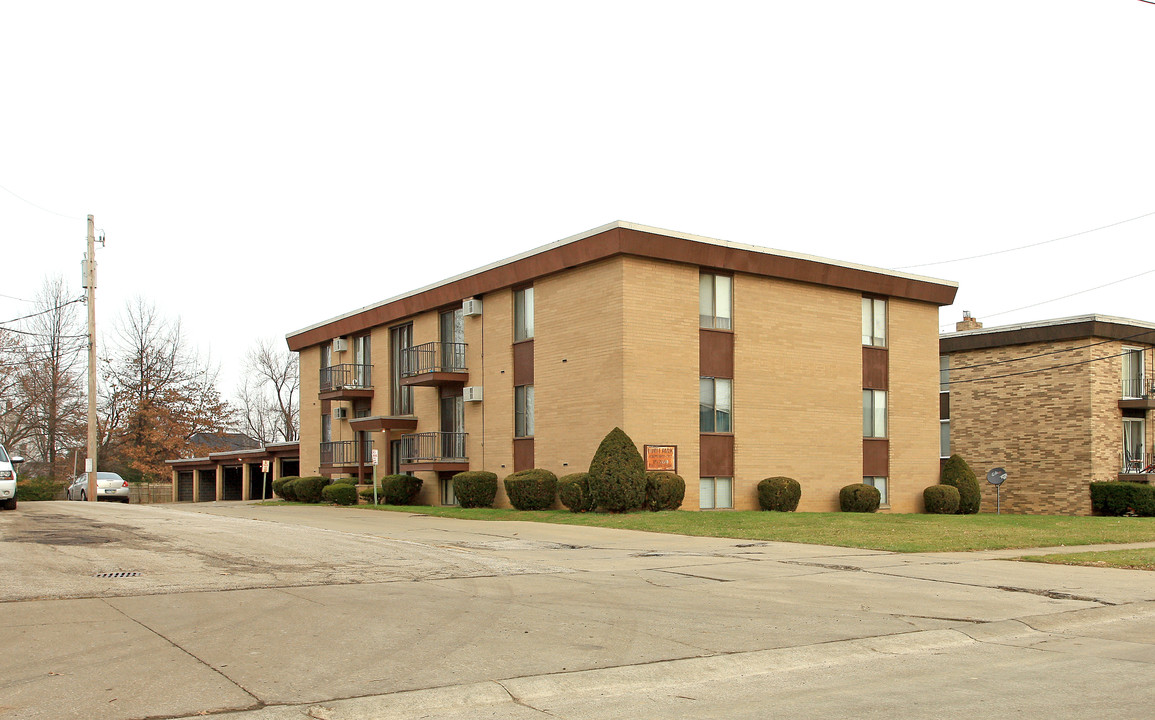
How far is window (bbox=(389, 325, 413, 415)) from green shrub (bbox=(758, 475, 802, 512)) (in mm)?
15073

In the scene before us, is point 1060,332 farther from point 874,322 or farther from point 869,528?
point 869,528

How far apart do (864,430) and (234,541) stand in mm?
22919

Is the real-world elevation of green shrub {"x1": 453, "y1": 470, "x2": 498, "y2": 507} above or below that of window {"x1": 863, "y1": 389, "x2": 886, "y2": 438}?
below

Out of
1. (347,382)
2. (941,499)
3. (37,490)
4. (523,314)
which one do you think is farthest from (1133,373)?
(37,490)

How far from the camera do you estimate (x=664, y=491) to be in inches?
1062

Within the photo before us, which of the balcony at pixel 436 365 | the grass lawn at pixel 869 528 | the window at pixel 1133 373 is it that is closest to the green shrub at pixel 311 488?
the balcony at pixel 436 365

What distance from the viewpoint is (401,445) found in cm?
3956

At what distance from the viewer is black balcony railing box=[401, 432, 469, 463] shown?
34.4m

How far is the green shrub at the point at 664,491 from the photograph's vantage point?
26734 mm

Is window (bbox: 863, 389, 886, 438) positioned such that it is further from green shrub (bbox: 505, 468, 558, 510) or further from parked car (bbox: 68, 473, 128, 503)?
parked car (bbox: 68, 473, 128, 503)

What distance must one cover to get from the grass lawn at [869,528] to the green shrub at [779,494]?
10.3 feet

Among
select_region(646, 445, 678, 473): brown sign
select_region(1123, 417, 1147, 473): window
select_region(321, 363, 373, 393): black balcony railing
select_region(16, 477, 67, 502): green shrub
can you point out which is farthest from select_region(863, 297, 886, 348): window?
select_region(16, 477, 67, 502): green shrub

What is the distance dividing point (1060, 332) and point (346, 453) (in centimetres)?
3000

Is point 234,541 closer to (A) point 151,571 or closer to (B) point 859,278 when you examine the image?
(A) point 151,571
